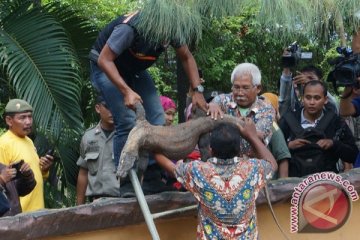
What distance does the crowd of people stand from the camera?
12.8ft

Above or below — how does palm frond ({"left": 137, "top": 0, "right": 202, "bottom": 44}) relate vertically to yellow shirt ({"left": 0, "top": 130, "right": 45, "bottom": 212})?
above

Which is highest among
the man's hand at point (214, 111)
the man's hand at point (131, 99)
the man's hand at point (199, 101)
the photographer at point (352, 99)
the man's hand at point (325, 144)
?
the man's hand at point (131, 99)

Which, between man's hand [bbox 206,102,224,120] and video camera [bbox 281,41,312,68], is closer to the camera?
man's hand [bbox 206,102,224,120]

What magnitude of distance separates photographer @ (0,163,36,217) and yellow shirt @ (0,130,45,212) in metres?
0.31

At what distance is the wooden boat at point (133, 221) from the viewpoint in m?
4.05

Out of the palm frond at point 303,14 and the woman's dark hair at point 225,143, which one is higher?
the palm frond at point 303,14

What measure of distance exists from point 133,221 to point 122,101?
683 millimetres

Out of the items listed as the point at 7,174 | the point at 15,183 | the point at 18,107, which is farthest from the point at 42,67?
the point at 7,174

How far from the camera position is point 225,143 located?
3887mm

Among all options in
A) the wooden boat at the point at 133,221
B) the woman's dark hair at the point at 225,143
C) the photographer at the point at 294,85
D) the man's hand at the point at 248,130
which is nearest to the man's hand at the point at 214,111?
the man's hand at the point at 248,130

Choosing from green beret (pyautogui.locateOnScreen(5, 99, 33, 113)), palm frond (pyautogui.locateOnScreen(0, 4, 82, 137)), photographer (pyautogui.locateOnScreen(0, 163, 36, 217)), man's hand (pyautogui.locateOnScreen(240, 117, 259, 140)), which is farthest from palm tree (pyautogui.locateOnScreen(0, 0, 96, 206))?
man's hand (pyautogui.locateOnScreen(240, 117, 259, 140))

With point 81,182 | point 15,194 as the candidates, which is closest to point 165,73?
point 81,182

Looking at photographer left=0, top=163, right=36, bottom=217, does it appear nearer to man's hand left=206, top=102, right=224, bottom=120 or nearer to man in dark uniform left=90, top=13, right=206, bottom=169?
man in dark uniform left=90, top=13, right=206, bottom=169

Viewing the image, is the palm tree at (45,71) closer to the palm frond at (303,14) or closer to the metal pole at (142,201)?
the metal pole at (142,201)
